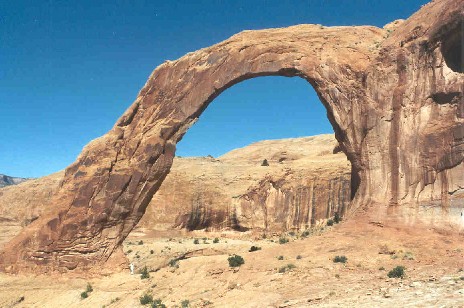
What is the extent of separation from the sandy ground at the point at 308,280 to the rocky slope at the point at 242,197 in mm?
23967

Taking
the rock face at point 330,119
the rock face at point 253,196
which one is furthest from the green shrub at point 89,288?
the rock face at point 253,196

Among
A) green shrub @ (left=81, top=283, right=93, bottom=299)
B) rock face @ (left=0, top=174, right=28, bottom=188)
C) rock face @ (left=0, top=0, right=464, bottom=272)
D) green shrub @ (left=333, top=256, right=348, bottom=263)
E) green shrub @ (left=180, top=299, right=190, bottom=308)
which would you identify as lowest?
green shrub @ (left=81, top=283, right=93, bottom=299)

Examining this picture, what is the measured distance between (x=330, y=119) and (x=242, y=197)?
93.2 feet

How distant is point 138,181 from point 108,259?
415cm

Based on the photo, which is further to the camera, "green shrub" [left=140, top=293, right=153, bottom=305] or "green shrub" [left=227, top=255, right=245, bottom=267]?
"green shrub" [left=227, top=255, right=245, bottom=267]

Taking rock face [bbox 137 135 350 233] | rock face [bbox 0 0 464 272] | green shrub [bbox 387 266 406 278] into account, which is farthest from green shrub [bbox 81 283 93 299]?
rock face [bbox 137 135 350 233]

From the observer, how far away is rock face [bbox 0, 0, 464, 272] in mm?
17766

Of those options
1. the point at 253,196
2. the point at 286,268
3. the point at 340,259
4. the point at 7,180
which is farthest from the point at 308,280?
the point at 7,180

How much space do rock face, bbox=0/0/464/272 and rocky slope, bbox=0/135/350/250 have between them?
70.5 ft

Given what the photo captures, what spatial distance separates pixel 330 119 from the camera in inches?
840

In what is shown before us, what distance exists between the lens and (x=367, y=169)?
19.3m

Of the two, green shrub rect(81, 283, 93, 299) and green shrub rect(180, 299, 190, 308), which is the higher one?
green shrub rect(180, 299, 190, 308)

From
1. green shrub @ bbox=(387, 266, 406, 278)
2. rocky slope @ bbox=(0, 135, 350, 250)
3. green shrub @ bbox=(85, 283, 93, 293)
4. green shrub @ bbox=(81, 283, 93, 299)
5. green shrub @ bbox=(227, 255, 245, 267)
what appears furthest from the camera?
rocky slope @ bbox=(0, 135, 350, 250)

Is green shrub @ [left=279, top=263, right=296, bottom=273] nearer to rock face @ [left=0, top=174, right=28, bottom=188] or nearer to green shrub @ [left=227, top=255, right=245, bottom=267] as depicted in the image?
green shrub @ [left=227, top=255, right=245, bottom=267]
